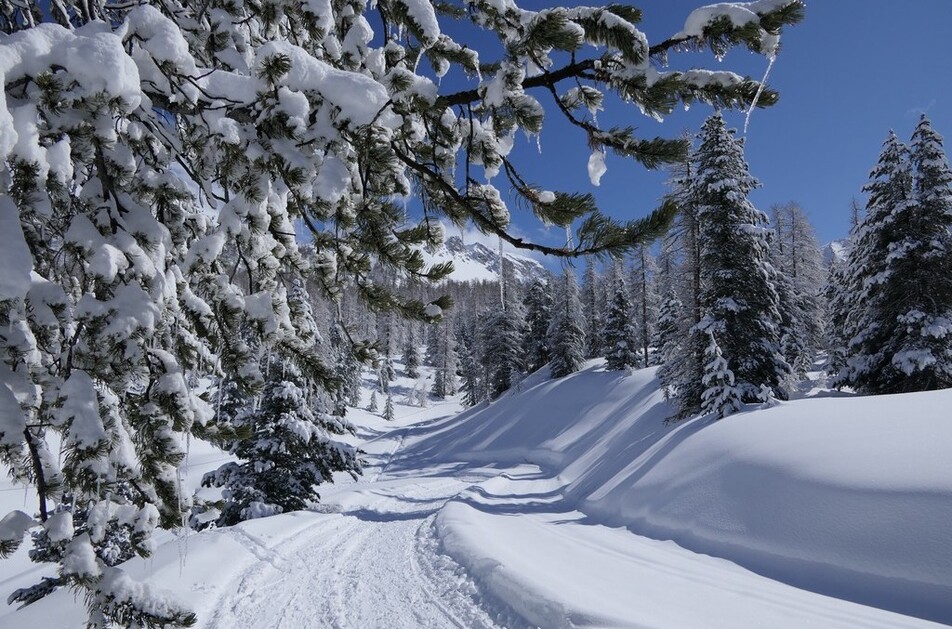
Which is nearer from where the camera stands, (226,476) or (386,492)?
(226,476)

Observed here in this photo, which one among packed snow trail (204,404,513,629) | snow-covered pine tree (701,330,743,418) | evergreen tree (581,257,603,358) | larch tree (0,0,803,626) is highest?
evergreen tree (581,257,603,358)

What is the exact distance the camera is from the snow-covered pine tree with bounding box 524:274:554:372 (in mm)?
44594

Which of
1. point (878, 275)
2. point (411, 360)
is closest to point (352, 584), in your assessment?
point (878, 275)

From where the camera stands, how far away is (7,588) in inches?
510

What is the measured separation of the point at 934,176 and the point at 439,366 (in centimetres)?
6948

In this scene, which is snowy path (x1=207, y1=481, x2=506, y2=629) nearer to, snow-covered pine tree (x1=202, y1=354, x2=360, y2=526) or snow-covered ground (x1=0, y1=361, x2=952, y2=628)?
snow-covered ground (x1=0, y1=361, x2=952, y2=628)

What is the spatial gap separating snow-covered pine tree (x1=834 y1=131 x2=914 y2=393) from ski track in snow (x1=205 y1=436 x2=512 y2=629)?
1712 cm

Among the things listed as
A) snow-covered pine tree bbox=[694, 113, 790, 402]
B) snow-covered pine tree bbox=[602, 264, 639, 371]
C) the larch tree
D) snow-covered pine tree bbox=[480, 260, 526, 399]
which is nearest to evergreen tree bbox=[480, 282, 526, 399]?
snow-covered pine tree bbox=[480, 260, 526, 399]

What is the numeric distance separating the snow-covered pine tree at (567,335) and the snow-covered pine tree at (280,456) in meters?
27.4

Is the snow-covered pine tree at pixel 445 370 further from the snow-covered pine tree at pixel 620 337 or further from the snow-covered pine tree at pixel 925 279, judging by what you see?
the snow-covered pine tree at pixel 925 279

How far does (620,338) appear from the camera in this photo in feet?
114

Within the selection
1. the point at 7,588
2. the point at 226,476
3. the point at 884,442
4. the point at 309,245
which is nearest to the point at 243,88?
the point at 309,245

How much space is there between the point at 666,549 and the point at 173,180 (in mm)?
10732

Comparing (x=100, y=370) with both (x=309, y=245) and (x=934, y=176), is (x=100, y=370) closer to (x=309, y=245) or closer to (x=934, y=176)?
(x=309, y=245)
